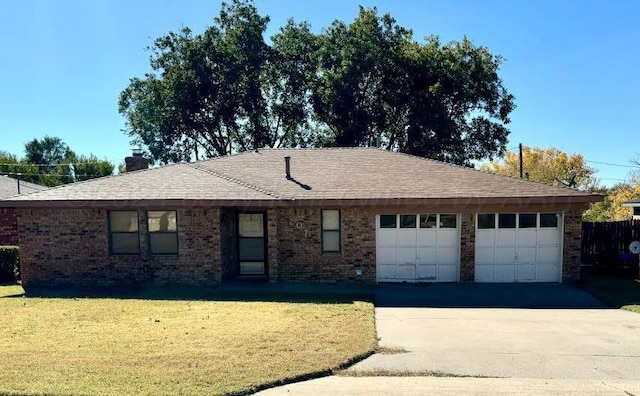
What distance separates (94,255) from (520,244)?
1287cm

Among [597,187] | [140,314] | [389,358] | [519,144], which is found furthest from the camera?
[597,187]

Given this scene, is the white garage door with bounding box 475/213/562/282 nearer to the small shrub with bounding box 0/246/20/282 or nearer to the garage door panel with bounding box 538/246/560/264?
the garage door panel with bounding box 538/246/560/264

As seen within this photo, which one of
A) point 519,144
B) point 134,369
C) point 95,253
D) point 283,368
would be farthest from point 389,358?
point 519,144

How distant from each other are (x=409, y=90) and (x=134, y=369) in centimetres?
2571

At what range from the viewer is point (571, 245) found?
12.9m

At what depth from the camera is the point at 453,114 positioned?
1145 inches

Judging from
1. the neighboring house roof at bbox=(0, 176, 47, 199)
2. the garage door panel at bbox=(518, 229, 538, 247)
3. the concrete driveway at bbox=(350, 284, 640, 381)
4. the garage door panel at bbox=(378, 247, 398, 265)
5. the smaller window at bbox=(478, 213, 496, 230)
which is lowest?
the concrete driveway at bbox=(350, 284, 640, 381)

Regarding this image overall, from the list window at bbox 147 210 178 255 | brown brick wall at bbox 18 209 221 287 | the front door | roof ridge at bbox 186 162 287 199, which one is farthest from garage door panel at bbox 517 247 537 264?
window at bbox 147 210 178 255

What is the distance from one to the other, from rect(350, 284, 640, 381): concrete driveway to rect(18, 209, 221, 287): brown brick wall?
5.52m

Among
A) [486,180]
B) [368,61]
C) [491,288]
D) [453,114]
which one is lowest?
[491,288]

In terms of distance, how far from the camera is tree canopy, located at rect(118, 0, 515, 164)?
1093 inches

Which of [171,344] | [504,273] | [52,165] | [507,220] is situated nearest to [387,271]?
[504,273]

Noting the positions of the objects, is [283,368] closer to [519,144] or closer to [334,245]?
[334,245]

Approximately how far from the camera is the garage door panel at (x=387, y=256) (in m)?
13.1
